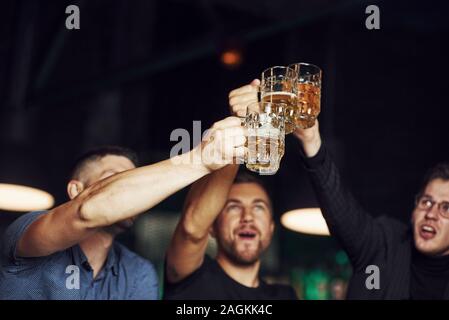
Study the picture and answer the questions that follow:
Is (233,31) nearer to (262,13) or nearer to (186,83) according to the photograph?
(262,13)

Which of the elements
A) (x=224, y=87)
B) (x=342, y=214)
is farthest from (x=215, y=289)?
(x=224, y=87)

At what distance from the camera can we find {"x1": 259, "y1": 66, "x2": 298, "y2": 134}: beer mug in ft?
5.68

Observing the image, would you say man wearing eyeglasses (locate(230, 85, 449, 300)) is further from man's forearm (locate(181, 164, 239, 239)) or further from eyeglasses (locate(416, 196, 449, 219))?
man's forearm (locate(181, 164, 239, 239))

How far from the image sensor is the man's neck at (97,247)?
222 centimetres

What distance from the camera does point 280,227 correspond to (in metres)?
4.26

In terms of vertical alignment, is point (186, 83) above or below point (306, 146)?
above

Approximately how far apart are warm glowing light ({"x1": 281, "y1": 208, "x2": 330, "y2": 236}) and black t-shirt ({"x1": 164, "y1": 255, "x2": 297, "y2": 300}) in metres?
0.28

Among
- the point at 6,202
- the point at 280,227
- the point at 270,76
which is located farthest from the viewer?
the point at 280,227

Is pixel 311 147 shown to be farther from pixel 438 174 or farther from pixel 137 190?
pixel 137 190

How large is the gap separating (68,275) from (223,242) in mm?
849

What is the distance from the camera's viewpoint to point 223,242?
272 centimetres

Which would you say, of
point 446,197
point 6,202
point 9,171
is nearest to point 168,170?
point 446,197

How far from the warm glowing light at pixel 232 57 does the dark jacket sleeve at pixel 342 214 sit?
1.49 metres
